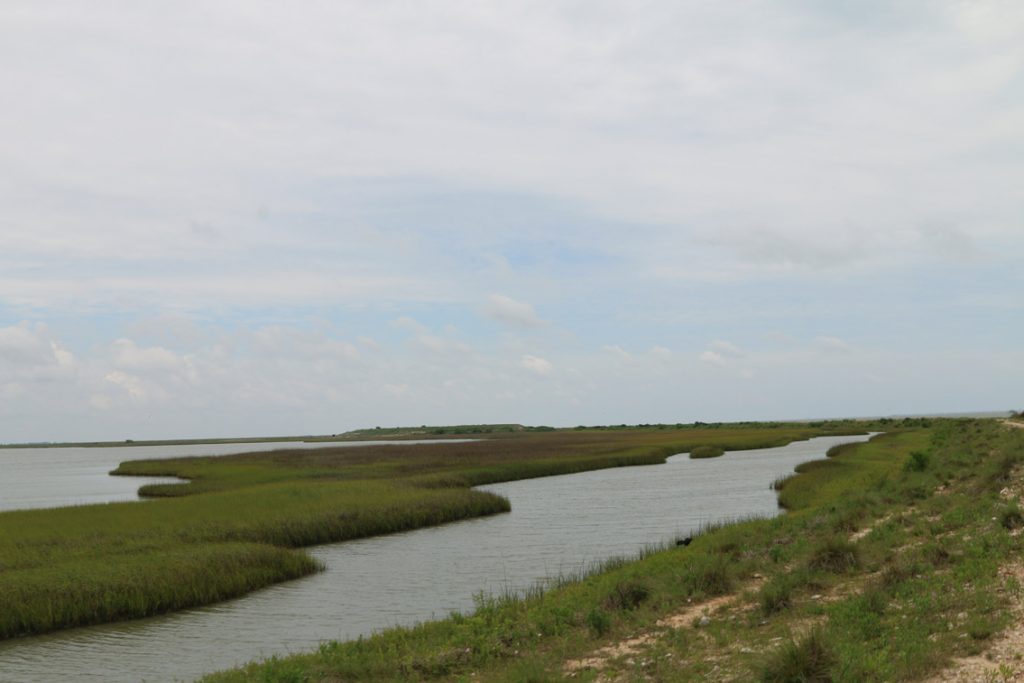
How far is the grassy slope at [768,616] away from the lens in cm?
1183

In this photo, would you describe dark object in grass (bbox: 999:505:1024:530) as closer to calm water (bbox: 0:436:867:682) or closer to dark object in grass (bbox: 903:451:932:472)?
calm water (bbox: 0:436:867:682)

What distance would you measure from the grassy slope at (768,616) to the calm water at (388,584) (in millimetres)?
4370

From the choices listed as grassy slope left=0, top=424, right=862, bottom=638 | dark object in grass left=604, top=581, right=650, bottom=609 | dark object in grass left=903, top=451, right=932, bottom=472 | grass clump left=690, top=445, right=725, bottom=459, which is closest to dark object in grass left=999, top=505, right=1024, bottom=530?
dark object in grass left=604, top=581, right=650, bottom=609

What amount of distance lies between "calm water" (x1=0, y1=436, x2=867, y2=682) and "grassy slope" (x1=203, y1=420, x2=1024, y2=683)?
437cm

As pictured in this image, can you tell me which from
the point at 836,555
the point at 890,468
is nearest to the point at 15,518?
the point at 836,555

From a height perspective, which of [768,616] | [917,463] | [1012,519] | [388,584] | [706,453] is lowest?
[706,453]

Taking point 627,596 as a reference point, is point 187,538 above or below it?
below

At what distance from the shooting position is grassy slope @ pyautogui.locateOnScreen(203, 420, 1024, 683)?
11828mm

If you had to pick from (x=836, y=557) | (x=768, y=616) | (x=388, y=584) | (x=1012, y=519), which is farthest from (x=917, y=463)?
(x=768, y=616)

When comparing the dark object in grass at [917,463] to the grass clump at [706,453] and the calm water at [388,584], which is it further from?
the grass clump at [706,453]

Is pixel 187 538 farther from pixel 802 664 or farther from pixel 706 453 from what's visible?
pixel 706 453

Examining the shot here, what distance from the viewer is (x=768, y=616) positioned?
1537 cm

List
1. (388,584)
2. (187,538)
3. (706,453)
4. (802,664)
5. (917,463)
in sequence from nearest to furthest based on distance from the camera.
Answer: (802,664) < (388,584) < (187,538) < (917,463) < (706,453)

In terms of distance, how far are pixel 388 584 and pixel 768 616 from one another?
49.7ft
